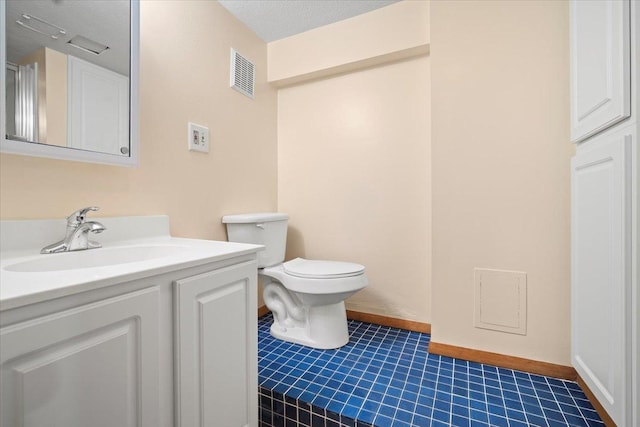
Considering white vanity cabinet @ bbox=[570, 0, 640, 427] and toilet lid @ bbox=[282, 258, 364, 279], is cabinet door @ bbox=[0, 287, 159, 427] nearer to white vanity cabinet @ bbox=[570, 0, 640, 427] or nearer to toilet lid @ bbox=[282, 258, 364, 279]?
toilet lid @ bbox=[282, 258, 364, 279]

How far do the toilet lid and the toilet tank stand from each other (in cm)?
12

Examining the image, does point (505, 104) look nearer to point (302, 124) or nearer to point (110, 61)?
point (302, 124)

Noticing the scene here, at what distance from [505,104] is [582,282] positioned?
0.84 m

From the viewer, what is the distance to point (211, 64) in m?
1.65

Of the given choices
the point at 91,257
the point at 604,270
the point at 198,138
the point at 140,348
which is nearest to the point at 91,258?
the point at 91,257

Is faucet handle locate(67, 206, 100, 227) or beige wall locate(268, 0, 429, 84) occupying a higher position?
beige wall locate(268, 0, 429, 84)

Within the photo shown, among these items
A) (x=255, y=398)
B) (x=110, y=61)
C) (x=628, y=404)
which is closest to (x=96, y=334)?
(x=255, y=398)

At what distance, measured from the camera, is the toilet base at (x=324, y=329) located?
158 cm

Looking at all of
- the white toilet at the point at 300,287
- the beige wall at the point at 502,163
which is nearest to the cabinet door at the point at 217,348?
the white toilet at the point at 300,287

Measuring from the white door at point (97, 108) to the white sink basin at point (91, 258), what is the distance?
0.37 metres

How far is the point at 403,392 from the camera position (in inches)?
46.9

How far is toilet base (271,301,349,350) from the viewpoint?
1.58 meters

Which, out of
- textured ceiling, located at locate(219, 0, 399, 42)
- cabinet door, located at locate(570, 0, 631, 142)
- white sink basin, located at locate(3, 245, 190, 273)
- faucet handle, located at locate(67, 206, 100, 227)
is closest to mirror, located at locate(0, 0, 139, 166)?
faucet handle, located at locate(67, 206, 100, 227)

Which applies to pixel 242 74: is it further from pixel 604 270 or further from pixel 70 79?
pixel 604 270
